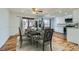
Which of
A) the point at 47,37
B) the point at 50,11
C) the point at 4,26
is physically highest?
the point at 50,11

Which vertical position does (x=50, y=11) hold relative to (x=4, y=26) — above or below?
above

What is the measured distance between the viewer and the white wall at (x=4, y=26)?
203cm

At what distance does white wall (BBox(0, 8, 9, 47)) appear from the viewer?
2033 mm

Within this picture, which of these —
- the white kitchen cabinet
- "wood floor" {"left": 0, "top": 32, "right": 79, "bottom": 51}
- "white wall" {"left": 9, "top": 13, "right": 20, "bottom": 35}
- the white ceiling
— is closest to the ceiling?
the white ceiling

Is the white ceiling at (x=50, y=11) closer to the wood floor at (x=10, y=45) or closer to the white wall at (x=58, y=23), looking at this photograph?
the white wall at (x=58, y=23)

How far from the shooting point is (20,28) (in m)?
2.13

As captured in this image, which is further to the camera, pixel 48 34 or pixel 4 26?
pixel 48 34

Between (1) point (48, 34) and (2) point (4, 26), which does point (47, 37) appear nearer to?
(1) point (48, 34)

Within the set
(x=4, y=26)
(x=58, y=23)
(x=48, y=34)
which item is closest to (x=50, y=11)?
(x=58, y=23)

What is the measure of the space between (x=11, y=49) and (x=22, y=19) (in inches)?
27.4

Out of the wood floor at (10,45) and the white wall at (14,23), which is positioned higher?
the white wall at (14,23)

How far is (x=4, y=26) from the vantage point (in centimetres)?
206

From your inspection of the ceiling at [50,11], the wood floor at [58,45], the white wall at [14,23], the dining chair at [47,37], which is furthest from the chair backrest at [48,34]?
the white wall at [14,23]
